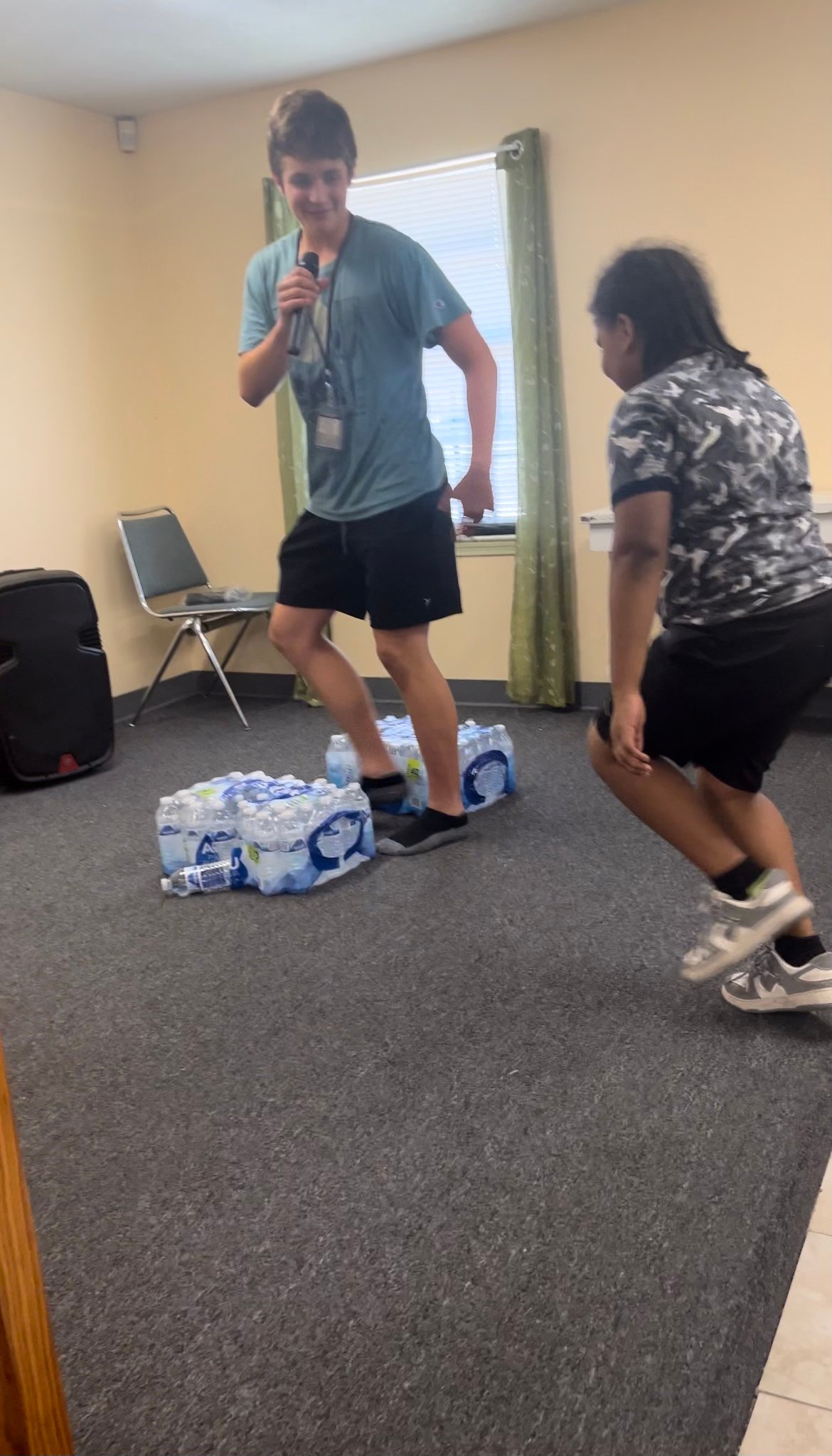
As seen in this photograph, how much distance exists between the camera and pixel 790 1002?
1.77 metres

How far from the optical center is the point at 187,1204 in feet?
4.82

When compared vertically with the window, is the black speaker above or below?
below

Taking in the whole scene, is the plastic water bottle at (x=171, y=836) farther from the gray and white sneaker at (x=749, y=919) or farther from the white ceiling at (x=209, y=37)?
the white ceiling at (x=209, y=37)

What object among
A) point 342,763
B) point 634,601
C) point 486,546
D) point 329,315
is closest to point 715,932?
point 634,601

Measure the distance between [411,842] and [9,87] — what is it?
297 centimetres

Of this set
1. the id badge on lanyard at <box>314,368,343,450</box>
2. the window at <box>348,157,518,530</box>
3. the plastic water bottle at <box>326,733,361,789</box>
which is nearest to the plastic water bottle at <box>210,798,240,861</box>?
the plastic water bottle at <box>326,733,361,789</box>

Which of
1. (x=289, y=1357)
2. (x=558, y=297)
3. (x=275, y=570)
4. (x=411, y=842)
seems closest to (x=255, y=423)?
(x=275, y=570)

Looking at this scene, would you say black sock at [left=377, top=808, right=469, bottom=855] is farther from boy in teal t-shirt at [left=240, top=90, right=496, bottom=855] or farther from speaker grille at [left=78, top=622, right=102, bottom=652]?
speaker grille at [left=78, top=622, right=102, bottom=652]

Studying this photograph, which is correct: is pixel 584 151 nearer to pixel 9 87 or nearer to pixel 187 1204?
pixel 9 87

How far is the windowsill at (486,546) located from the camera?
409 centimetres

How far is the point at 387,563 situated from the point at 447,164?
1.99 m

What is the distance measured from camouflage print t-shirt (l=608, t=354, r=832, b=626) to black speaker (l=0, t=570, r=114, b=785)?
2243mm

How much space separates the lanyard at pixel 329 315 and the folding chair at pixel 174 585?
60.4 inches

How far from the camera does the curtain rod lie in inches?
145
